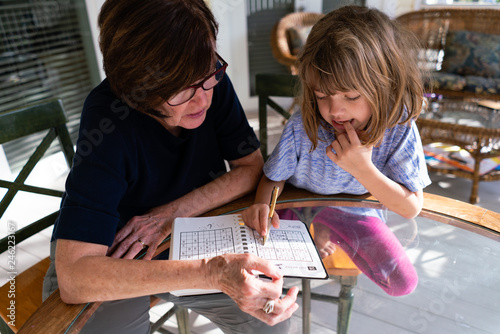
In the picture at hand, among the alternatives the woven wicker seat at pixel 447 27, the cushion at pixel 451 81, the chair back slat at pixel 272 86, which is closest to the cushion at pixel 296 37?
the woven wicker seat at pixel 447 27

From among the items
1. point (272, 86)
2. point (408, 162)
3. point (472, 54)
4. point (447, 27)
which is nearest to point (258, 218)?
point (408, 162)

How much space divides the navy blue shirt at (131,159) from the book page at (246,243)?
0.49 feet

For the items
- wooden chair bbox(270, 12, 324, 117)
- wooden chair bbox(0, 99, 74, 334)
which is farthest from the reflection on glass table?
wooden chair bbox(270, 12, 324, 117)

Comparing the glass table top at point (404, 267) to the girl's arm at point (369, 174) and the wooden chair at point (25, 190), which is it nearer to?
the girl's arm at point (369, 174)

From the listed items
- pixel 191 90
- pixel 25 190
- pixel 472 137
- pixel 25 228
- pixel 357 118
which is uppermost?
pixel 191 90

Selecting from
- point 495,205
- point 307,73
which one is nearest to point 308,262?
point 307,73

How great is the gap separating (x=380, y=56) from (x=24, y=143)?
99.1 inches

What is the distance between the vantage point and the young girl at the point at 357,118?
89 cm

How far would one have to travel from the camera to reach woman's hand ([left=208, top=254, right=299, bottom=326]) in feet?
2.29

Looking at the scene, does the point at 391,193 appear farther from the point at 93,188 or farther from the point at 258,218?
the point at 93,188

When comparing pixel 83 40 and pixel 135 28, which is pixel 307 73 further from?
pixel 83 40

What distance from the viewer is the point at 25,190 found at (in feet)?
3.74

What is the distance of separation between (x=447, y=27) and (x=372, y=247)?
3.23m

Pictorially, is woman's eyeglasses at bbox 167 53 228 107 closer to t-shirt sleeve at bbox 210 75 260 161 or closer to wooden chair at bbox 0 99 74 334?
t-shirt sleeve at bbox 210 75 260 161
